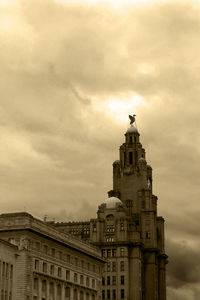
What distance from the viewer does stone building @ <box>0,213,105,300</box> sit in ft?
364

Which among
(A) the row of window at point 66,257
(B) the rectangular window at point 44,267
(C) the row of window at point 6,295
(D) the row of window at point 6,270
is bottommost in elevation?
(C) the row of window at point 6,295

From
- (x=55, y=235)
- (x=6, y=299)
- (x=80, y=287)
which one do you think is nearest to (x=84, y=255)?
(x=80, y=287)

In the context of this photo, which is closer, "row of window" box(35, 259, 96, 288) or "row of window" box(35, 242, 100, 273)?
"row of window" box(35, 259, 96, 288)

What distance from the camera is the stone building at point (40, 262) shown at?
111000 millimetres

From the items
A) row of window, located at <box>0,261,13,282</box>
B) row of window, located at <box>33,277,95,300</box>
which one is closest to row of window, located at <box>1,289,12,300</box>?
row of window, located at <box>0,261,13,282</box>

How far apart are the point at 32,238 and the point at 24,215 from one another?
4779 mm

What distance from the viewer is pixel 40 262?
120m

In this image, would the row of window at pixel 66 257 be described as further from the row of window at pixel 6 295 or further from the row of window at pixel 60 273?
the row of window at pixel 6 295

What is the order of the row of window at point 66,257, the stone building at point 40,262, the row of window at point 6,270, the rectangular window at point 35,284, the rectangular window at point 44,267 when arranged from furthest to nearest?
the row of window at point 66,257 → the rectangular window at point 44,267 → the rectangular window at point 35,284 → the stone building at point 40,262 → the row of window at point 6,270

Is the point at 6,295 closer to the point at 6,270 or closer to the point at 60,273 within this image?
the point at 6,270

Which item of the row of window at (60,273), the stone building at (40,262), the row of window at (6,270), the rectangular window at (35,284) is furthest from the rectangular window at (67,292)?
the row of window at (6,270)

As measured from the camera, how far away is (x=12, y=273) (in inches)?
4390

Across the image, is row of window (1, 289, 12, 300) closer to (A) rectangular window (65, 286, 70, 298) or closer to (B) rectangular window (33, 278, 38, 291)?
(B) rectangular window (33, 278, 38, 291)

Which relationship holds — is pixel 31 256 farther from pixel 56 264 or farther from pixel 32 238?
pixel 56 264
